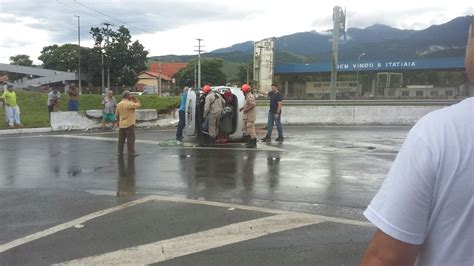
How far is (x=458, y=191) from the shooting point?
1.57 metres

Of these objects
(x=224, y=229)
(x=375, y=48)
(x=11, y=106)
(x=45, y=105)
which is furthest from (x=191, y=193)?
(x=375, y=48)

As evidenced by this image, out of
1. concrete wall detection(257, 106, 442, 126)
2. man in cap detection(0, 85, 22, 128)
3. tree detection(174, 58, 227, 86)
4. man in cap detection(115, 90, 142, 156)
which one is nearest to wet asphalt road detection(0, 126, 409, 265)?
man in cap detection(115, 90, 142, 156)

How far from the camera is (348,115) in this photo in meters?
20.8

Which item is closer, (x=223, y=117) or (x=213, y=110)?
(x=213, y=110)

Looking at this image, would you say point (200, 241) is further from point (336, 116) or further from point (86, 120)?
point (336, 116)

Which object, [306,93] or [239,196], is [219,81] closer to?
[306,93]

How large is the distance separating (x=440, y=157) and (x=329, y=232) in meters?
4.12

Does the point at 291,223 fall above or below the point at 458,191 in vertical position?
below

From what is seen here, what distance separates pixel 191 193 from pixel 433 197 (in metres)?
6.27

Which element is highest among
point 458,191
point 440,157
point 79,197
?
point 440,157

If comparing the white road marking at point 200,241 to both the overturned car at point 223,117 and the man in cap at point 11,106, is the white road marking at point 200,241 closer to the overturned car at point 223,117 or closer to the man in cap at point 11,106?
the overturned car at point 223,117

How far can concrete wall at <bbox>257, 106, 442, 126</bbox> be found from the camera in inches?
819

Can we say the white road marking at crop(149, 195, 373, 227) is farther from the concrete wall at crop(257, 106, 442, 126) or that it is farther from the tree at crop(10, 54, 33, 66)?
the tree at crop(10, 54, 33, 66)

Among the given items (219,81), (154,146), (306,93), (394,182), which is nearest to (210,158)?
(154,146)
